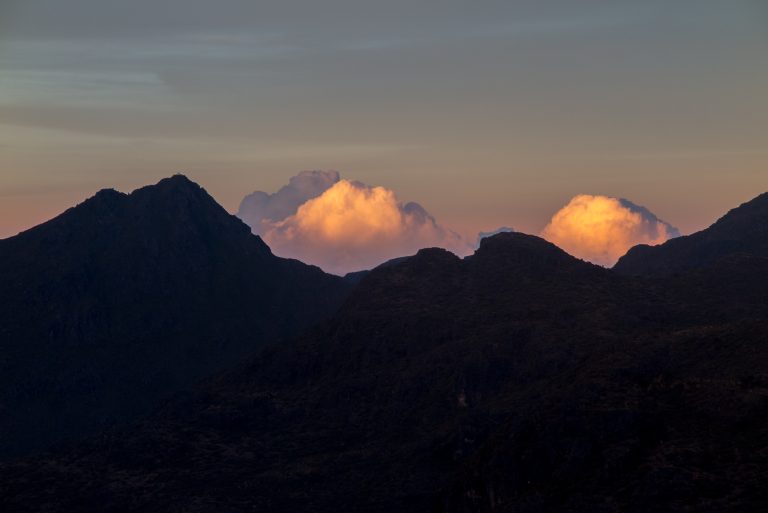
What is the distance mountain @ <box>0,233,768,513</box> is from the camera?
110875 mm

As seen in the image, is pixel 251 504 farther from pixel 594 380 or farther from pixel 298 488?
pixel 594 380

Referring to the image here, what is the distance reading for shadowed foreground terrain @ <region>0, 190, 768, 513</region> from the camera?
110875 millimetres

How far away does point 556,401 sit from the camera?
130250mm

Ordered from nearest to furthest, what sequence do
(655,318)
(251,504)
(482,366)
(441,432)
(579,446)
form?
(579,446)
(251,504)
(441,432)
(482,366)
(655,318)

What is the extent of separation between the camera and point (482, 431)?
498 feet

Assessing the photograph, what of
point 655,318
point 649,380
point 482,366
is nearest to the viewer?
point 649,380

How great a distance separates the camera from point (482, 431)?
498ft

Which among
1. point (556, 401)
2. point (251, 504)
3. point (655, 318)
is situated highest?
point (655, 318)

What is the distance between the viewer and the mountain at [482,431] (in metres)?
111

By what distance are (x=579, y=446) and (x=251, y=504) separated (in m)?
49.0

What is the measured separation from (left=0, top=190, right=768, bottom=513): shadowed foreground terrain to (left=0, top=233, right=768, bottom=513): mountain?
320 mm

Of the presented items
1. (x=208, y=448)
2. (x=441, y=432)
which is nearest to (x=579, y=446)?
(x=441, y=432)

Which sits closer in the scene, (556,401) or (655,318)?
(556,401)

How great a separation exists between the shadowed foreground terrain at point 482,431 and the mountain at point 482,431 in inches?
12.6
